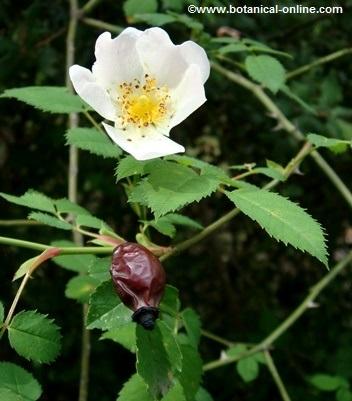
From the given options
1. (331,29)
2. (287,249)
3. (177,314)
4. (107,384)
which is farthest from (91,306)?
(287,249)

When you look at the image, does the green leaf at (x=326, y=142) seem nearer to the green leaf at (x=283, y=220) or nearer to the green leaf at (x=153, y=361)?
the green leaf at (x=283, y=220)

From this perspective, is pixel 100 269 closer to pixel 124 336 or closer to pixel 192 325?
pixel 124 336

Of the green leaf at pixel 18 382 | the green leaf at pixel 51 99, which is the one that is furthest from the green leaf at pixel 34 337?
the green leaf at pixel 51 99

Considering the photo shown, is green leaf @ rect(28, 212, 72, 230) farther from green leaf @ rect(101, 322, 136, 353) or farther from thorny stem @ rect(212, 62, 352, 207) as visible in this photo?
thorny stem @ rect(212, 62, 352, 207)

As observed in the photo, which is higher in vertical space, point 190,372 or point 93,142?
point 93,142

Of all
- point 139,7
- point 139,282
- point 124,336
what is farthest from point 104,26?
point 139,282

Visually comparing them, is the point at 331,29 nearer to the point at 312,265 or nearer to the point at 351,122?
the point at 351,122

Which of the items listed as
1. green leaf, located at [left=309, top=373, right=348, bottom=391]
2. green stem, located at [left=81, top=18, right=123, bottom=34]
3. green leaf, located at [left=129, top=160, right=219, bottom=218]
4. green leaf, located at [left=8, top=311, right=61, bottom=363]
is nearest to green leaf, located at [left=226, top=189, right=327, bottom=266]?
green leaf, located at [left=129, top=160, right=219, bottom=218]

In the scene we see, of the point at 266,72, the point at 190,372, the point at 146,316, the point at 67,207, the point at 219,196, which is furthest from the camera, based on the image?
the point at 219,196
